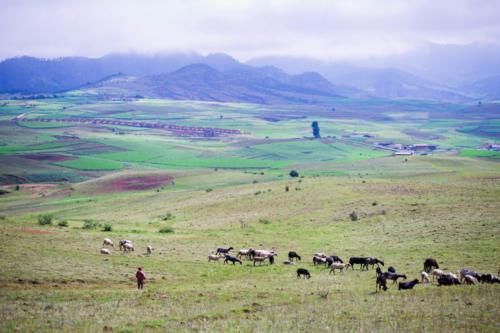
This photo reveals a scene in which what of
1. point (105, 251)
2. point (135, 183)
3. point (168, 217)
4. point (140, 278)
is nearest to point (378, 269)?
point (140, 278)

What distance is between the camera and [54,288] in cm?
2878

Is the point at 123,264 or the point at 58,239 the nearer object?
the point at 123,264

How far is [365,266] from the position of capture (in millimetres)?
37156

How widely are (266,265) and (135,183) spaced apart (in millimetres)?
76155

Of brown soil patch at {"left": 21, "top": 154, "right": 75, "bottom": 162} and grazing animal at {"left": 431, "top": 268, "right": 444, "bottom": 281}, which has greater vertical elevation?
grazing animal at {"left": 431, "top": 268, "right": 444, "bottom": 281}

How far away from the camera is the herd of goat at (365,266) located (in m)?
29.5

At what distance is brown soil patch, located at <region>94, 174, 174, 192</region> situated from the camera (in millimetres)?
105625

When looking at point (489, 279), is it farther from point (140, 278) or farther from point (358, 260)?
point (140, 278)

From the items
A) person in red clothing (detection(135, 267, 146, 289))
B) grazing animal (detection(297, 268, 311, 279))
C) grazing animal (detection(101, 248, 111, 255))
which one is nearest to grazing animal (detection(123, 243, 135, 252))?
grazing animal (detection(101, 248, 111, 255))

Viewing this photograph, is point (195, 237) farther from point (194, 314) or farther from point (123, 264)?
point (194, 314)

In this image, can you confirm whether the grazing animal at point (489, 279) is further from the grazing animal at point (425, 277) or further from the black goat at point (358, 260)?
the black goat at point (358, 260)

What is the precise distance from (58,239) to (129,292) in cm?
1558

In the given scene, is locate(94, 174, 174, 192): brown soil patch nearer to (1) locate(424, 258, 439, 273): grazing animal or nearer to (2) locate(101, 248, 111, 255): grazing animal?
(2) locate(101, 248, 111, 255): grazing animal

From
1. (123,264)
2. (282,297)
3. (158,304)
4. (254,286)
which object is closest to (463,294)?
(282,297)
